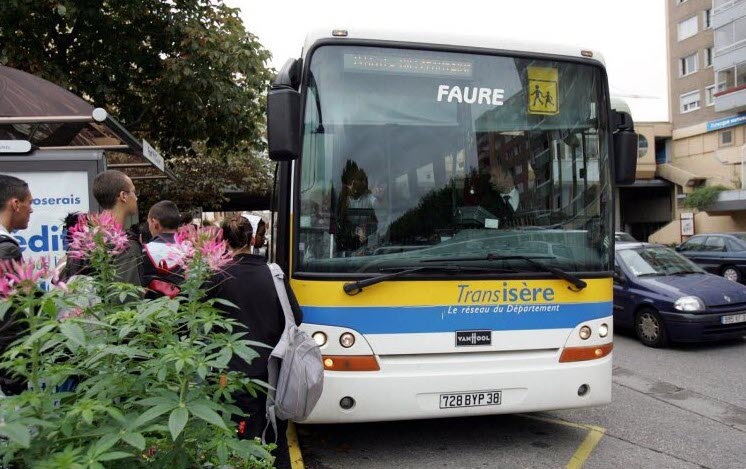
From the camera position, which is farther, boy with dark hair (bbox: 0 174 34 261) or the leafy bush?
the leafy bush

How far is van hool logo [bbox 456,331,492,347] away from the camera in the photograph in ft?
15.3

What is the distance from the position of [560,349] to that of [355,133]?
7.56ft

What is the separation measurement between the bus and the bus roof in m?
0.02

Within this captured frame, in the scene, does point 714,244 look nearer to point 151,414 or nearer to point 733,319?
point 733,319

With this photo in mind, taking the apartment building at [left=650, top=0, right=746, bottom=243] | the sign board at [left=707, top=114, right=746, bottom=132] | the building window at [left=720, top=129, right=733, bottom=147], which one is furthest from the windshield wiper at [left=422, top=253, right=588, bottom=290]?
the building window at [left=720, top=129, right=733, bottom=147]

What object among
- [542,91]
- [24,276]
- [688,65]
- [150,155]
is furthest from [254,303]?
[688,65]

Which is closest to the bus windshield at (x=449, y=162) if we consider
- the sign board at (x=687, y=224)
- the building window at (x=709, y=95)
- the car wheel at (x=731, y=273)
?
the car wheel at (x=731, y=273)

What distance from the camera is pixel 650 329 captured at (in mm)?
9531

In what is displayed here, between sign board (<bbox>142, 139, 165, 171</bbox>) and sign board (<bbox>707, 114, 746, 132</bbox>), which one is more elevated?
sign board (<bbox>707, 114, 746, 132</bbox>)

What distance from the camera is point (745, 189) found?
34.4 m

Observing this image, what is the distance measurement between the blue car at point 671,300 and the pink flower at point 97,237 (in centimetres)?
715

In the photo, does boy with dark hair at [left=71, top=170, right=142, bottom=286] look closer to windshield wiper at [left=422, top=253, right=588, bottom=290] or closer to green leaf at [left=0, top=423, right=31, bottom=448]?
green leaf at [left=0, top=423, right=31, bottom=448]

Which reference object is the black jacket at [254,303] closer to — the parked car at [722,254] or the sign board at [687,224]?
the parked car at [722,254]

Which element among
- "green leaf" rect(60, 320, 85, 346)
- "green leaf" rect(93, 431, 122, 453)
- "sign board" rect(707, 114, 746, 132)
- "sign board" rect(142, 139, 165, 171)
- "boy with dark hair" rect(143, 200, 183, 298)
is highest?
"sign board" rect(707, 114, 746, 132)
